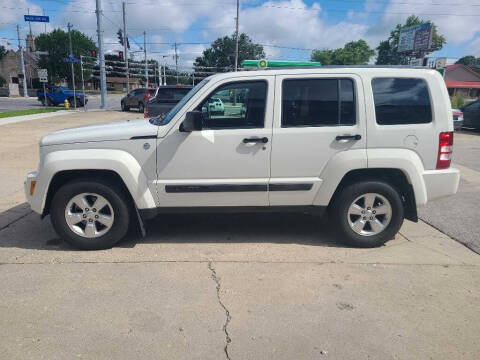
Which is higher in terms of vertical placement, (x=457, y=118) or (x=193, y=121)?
(x=193, y=121)

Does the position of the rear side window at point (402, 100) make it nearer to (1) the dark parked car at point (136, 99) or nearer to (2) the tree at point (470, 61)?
(1) the dark parked car at point (136, 99)

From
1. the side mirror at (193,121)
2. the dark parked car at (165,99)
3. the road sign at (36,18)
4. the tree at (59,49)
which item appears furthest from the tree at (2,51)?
the side mirror at (193,121)

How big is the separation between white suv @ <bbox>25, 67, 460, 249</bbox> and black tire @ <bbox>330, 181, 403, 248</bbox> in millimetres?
17

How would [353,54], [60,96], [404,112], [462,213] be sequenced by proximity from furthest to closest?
1. [353,54]
2. [60,96]
3. [462,213]
4. [404,112]

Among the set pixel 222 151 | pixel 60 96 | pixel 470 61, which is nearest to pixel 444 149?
pixel 222 151

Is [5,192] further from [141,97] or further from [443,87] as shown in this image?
[141,97]

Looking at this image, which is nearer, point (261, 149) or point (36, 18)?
point (261, 149)

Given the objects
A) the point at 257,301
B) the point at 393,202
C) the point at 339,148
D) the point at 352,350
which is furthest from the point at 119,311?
the point at 393,202

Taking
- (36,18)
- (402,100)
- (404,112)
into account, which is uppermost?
(36,18)

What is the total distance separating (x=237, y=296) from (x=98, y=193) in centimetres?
190

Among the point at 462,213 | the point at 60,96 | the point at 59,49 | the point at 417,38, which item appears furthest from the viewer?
the point at 59,49

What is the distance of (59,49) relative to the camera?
67812mm

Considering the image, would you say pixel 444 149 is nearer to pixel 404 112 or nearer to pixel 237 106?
pixel 404 112

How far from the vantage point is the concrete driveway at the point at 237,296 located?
268 centimetres
